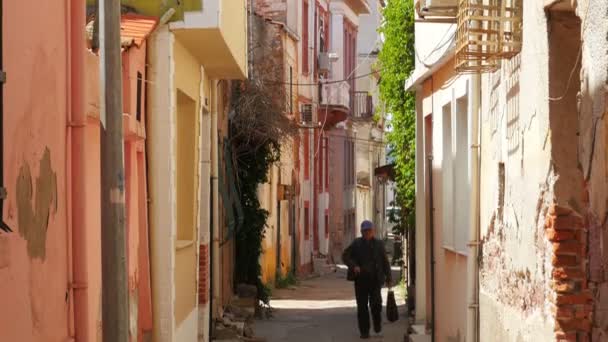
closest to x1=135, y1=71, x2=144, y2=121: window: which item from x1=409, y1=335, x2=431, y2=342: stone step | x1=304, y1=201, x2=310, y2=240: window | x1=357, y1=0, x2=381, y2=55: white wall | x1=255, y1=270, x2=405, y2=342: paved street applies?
x1=409, y1=335, x2=431, y2=342: stone step

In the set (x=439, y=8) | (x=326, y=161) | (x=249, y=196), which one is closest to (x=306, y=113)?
(x=326, y=161)

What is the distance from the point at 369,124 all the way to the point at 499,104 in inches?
1599

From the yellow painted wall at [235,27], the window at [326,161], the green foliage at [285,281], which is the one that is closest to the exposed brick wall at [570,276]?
the yellow painted wall at [235,27]

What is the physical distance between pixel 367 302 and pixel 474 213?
6.92m

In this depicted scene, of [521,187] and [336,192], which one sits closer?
[521,187]

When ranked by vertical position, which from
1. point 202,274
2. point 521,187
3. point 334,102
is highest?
point 334,102

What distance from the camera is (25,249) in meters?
7.24

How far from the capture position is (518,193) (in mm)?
10000

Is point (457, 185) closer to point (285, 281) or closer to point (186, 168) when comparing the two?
point (186, 168)

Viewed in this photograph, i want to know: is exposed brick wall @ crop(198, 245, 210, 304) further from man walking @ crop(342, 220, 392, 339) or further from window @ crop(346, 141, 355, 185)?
window @ crop(346, 141, 355, 185)

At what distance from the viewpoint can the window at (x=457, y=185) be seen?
568 inches

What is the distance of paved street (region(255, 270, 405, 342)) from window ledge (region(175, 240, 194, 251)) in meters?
3.19

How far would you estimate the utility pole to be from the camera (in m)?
7.57

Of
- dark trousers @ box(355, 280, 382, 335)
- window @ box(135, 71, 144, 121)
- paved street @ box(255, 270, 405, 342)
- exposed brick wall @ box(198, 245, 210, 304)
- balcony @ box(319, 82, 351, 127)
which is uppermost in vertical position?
balcony @ box(319, 82, 351, 127)
